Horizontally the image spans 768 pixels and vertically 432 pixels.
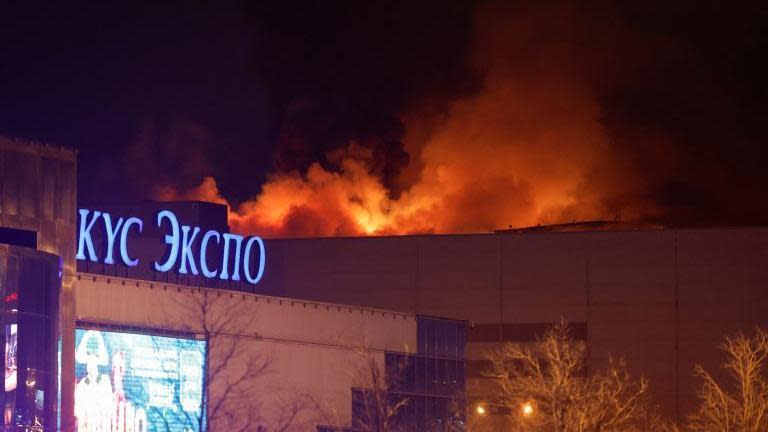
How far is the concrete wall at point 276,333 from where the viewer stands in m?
49.3

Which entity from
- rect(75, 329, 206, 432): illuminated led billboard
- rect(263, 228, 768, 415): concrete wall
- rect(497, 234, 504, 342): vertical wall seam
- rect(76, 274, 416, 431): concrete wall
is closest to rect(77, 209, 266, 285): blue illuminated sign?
rect(76, 274, 416, 431): concrete wall

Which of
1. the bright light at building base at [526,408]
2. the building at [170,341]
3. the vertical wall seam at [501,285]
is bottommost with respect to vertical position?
the bright light at building base at [526,408]

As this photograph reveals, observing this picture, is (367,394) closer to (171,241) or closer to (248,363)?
(248,363)

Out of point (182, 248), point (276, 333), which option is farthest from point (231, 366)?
point (182, 248)

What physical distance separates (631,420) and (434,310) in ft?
44.5

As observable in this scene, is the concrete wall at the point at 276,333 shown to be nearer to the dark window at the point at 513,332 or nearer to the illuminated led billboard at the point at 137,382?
the illuminated led billboard at the point at 137,382

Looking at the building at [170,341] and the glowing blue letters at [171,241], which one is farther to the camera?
the glowing blue letters at [171,241]

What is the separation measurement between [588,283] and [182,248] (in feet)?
98.1

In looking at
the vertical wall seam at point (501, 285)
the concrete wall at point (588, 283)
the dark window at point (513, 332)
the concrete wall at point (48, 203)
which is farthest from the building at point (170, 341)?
the concrete wall at point (588, 283)

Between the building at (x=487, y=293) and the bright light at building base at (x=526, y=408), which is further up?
the building at (x=487, y=293)

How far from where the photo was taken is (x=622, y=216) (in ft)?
318

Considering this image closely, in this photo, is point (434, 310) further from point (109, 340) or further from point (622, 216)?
point (109, 340)

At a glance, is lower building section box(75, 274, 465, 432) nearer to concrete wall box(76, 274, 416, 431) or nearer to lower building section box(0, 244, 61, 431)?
concrete wall box(76, 274, 416, 431)

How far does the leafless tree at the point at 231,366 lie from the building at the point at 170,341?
51 mm
